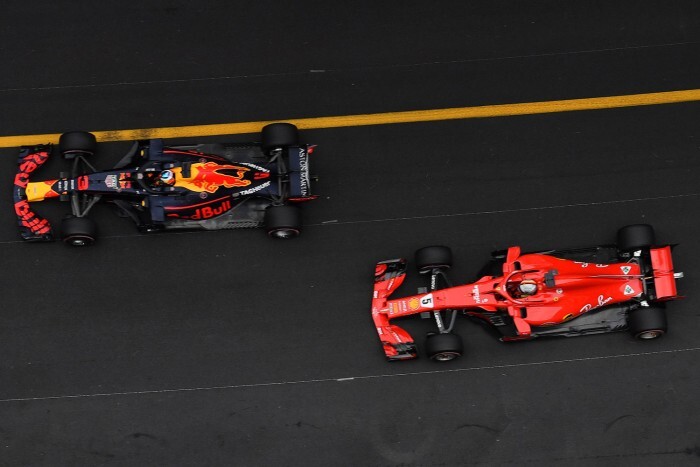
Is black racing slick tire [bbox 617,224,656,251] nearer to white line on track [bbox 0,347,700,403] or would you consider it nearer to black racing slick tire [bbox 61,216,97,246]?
white line on track [bbox 0,347,700,403]

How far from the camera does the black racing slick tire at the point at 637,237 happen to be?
28.0ft

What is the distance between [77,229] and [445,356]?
4641mm

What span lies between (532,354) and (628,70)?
4040 mm

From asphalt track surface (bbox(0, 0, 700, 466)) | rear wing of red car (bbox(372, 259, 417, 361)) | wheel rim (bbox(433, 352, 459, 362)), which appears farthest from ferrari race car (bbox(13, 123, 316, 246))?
wheel rim (bbox(433, 352, 459, 362))

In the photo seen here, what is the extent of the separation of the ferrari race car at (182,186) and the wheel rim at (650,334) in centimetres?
425

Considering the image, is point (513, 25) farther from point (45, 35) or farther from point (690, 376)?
point (45, 35)

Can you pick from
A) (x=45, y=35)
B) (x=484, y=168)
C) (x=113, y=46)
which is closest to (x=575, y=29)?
(x=484, y=168)

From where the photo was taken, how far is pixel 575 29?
982cm

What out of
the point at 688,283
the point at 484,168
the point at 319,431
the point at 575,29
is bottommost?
the point at 319,431

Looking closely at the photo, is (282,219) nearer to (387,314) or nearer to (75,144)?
(387,314)

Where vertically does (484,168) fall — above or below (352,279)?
above

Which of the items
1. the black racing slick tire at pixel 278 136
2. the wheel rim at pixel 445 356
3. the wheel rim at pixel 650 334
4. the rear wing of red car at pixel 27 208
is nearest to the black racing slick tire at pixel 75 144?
the rear wing of red car at pixel 27 208

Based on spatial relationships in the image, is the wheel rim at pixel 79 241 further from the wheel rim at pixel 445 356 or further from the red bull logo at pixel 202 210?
the wheel rim at pixel 445 356

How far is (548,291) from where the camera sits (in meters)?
8.29
